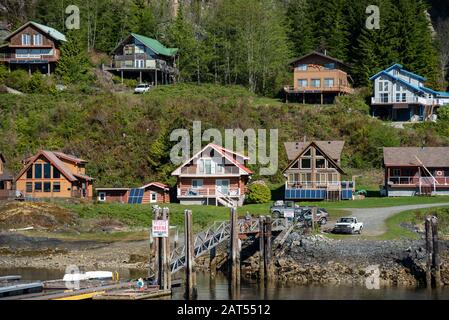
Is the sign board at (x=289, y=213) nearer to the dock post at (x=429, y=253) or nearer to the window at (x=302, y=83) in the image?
the dock post at (x=429, y=253)

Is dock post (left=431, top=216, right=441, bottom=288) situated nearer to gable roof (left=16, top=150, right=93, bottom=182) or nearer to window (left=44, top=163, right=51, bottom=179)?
gable roof (left=16, top=150, right=93, bottom=182)

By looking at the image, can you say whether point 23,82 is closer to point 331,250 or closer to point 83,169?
Result: point 83,169

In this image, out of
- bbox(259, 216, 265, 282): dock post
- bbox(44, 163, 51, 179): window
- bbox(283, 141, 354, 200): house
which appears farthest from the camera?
bbox(44, 163, 51, 179): window

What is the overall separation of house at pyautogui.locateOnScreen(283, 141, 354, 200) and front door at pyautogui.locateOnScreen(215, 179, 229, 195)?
4.36m

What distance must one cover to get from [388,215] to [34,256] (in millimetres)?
21653

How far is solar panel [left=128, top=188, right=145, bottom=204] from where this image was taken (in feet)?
237

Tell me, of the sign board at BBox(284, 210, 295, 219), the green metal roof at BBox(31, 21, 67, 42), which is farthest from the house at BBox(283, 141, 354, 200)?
the green metal roof at BBox(31, 21, 67, 42)

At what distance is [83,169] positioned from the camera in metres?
76.5

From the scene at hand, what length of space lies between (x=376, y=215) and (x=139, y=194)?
19344 mm

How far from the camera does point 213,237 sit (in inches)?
1999

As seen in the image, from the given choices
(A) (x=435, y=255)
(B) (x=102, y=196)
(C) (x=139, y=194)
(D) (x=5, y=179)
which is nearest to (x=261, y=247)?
(A) (x=435, y=255)

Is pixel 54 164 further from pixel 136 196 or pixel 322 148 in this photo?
pixel 322 148
